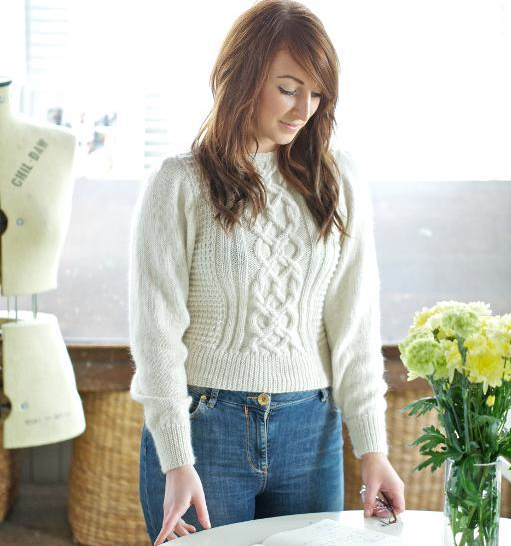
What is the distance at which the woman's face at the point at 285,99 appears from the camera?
1503 mm

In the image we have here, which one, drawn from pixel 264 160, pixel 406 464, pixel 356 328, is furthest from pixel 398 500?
pixel 406 464

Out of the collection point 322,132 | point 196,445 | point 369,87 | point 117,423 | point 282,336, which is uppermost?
point 369,87

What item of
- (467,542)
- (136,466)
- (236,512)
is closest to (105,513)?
(136,466)

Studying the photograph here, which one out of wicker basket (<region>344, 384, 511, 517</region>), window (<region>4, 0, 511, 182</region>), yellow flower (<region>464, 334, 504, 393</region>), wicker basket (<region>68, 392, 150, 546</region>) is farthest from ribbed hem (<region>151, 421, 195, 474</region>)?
window (<region>4, 0, 511, 182</region>)

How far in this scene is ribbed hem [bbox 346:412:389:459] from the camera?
1.57 m

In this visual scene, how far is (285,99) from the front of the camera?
1511 millimetres

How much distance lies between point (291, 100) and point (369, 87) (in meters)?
1.45

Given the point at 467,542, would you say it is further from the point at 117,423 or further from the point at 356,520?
the point at 117,423

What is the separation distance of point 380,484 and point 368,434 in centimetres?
9

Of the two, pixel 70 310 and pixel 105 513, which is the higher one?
pixel 70 310

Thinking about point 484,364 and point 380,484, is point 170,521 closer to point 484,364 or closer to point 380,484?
point 380,484

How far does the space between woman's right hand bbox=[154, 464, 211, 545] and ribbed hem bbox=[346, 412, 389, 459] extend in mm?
302

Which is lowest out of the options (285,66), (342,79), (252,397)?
(252,397)

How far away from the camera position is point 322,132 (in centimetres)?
162
